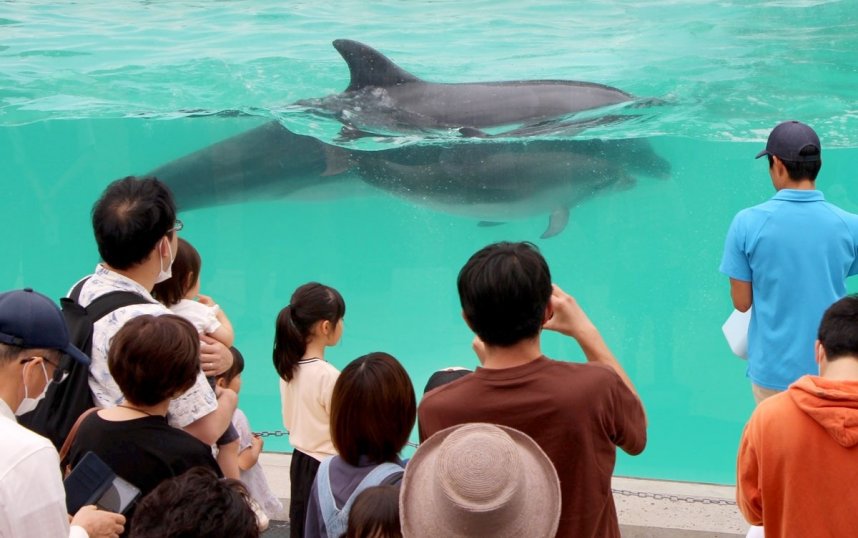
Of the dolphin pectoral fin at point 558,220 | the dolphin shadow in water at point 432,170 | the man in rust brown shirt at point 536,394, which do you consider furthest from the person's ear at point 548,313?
the dolphin pectoral fin at point 558,220

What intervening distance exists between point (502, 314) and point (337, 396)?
2.19 ft

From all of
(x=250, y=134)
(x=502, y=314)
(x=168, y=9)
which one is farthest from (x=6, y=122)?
(x=502, y=314)

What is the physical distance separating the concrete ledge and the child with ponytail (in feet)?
3.55

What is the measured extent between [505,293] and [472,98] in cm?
669

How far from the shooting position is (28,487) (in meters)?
1.93

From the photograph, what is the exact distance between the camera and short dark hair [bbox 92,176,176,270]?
117 inches

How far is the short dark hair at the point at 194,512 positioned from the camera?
191 cm

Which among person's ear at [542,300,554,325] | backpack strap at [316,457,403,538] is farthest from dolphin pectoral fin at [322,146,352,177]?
person's ear at [542,300,554,325]

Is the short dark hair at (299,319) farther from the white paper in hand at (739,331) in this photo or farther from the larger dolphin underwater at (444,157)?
the larger dolphin underwater at (444,157)

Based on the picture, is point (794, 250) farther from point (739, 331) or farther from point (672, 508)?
point (672, 508)

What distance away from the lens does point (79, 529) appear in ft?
7.20

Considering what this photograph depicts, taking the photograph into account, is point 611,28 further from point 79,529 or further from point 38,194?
point 38,194

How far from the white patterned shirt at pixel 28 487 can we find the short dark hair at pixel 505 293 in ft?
3.62

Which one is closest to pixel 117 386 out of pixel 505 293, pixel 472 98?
pixel 505 293
